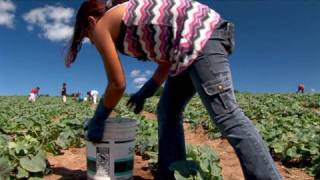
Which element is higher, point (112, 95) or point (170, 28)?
point (170, 28)

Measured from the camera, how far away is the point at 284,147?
16.5ft

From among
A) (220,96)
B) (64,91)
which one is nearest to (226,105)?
(220,96)

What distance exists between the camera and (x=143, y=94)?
3.67 m

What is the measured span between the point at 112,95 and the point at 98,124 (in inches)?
12.8

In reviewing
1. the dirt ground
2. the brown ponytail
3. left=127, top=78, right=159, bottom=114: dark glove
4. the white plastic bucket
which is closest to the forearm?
the white plastic bucket

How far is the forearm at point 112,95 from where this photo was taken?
2987 mm

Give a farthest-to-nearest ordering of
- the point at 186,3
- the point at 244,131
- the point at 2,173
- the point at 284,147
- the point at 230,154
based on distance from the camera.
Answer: the point at 230,154 < the point at 284,147 < the point at 2,173 < the point at 186,3 < the point at 244,131

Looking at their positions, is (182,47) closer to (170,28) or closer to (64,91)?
(170,28)

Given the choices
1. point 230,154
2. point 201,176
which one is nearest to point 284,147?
point 230,154

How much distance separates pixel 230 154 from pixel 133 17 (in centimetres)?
288

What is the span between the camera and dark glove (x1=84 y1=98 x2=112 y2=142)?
3219mm

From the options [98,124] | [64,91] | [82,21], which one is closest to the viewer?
[82,21]

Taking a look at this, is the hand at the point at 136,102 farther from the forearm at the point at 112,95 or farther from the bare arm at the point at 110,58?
the bare arm at the point at 110,58

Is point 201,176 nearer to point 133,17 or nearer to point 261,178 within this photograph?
point 261,178
